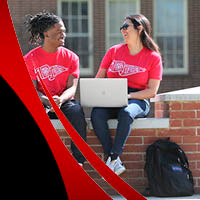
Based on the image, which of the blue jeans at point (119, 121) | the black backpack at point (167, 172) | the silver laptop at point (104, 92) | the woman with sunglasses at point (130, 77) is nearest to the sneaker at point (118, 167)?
the woman with sunglasses at point (130, 77)

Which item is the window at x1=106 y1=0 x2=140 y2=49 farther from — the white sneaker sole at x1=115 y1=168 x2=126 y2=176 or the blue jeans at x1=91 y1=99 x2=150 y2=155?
the white sneaker sole at x1=115 y1=168 x2=126 y2=176

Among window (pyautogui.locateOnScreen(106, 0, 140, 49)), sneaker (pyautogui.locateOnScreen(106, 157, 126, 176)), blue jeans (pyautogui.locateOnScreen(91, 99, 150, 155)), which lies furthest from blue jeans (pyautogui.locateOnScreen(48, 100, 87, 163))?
window (pyautogui.locateOnScreen(106, 0, 140, 49))

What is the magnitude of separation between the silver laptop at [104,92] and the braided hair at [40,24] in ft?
2.21

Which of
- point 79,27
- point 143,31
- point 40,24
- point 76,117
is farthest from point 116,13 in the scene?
point 76,117

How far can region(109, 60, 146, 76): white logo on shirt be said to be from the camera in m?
5.36

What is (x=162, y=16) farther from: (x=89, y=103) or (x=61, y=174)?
(x=61, y=174)

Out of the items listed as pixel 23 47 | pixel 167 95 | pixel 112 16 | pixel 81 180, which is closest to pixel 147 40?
pixel 167 95

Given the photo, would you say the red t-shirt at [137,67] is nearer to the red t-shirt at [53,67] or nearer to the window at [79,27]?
the red t-shirt at [53,67]

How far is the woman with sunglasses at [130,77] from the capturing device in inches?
200

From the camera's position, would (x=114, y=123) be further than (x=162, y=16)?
No

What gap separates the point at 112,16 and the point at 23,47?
2577 millimetres

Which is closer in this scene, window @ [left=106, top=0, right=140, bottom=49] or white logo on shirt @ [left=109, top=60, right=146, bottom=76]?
white logo on shirt @ [left=109, top=60, right=146, bottom=76]

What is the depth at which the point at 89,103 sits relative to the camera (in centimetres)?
524

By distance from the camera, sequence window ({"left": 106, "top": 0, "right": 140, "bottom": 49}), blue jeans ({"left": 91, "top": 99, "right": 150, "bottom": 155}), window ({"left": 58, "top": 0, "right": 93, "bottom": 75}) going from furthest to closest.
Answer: window ({"left": 106, "top": 0, "right": 140, "bottom": 49}) → window ({"left": 58, "top": 0, "right": 93, "bottom": 75}) → blue jeans ({"left": 91, "top": 99, "right": 150, "bottom": 155})
